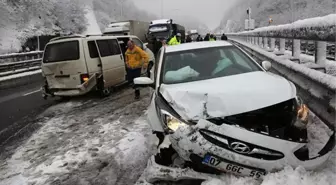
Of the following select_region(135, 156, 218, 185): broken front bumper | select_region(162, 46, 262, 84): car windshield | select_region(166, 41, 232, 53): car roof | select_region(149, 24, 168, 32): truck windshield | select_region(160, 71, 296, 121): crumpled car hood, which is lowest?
select_region(135, 156, 218, 185): broken front bumper

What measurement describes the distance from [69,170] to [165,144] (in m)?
1.79

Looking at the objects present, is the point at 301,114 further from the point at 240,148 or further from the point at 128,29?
the point at 128,29

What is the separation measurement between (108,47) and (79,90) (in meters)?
2.21

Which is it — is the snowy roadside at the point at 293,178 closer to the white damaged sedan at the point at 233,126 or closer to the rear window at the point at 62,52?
the white damaged sedan at the point at 233,126

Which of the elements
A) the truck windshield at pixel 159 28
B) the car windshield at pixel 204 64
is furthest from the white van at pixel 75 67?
the truck windshield at pixel 159 28

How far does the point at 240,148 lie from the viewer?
3352 millimetres

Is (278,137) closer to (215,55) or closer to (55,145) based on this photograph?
(215,55)

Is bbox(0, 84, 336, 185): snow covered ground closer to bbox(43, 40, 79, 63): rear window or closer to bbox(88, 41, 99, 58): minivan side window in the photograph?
bbox(43, 40, 79, 63): rear window

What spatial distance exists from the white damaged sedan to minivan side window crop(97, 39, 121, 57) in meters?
6.90

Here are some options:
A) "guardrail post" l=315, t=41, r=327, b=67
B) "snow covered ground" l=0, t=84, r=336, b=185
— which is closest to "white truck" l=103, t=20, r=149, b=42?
"snow covered ground" l=0, t=84, r=336, b=185

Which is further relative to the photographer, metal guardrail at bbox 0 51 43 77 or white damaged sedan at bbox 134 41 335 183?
metal guardrail at bbox 0 51 43 77

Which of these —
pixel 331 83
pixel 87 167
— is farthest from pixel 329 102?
pixel 87 167

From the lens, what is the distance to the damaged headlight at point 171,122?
384cm

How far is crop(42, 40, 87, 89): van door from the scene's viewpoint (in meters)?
10.3
